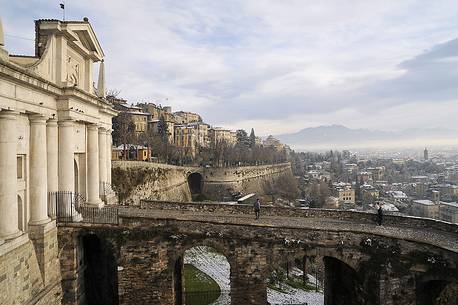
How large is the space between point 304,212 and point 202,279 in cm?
926

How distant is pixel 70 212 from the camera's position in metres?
17.4

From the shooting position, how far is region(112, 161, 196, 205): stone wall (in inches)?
1479

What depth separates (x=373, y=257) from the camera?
1566cm

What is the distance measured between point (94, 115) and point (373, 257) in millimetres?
16140

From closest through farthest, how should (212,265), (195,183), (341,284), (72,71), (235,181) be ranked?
(341,284)
(72,71)
(212,265)
(195,183)
(235,181)

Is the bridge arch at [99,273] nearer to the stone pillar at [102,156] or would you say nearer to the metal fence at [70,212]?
the metal fence at [70,212]

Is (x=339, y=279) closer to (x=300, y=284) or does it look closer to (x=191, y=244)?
(x=191, y=244)

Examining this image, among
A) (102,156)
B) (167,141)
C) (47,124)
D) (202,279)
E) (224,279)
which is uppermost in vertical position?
(167,141)

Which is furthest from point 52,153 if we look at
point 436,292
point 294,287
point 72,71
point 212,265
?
point 294,287

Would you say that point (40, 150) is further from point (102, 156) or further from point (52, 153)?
point (102, 156)

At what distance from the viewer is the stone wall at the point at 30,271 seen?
1262 centimetres

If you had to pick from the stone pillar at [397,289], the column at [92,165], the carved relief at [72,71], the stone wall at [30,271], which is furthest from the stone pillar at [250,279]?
the carved relief at [72,71]

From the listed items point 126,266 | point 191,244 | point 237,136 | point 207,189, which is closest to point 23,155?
point 126,266

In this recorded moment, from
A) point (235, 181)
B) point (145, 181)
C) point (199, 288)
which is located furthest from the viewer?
point (235, 181)
